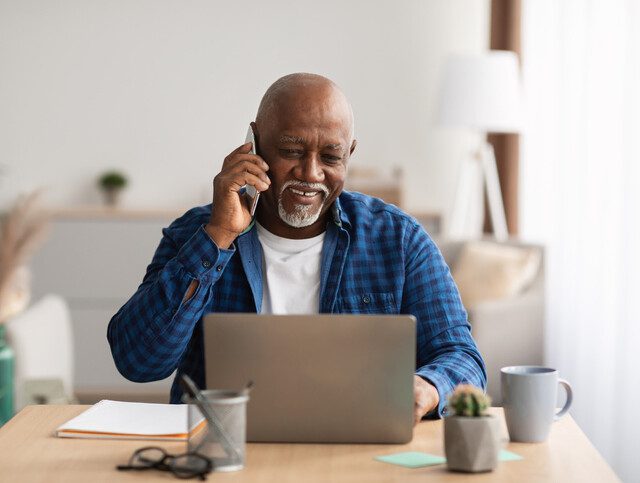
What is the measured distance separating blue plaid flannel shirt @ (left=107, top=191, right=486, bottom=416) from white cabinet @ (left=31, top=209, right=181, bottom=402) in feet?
11.5

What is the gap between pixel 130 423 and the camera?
65.7 inches

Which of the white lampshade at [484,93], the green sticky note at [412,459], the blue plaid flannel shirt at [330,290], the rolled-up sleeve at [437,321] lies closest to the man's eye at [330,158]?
the blue plaid flannel shirt at [330,290]

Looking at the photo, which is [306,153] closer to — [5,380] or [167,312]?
[167,312]

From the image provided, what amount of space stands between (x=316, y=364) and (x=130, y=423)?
13.7 inches

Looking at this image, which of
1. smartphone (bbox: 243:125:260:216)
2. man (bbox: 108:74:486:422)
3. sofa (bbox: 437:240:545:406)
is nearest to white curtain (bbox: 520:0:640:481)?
sofa (bbox: 437:240:545:406)

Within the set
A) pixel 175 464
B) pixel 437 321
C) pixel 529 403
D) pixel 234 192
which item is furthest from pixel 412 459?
pixel 234 192

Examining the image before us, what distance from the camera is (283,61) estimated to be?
603 centimetres

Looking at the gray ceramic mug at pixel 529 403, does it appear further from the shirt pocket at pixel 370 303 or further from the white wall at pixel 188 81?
the white wall at pixel 188 81

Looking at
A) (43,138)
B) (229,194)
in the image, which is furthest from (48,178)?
(229,194)

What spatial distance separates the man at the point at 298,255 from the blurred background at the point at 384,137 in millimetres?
2198

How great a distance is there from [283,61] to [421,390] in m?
4.47

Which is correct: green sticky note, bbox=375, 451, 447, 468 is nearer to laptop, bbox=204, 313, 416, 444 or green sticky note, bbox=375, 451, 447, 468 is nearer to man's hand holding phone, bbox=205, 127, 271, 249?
laptop, bbox=204, 313, 416, 444

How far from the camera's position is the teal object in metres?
2.96

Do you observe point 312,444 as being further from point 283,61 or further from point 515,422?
point 283,61
